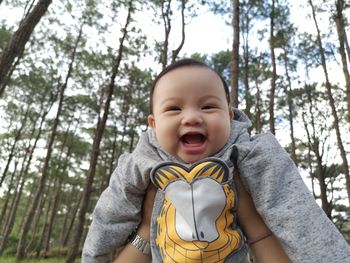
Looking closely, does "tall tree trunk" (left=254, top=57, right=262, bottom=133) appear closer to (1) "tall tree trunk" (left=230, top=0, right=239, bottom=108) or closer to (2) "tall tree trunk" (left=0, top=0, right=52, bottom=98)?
(1) "tall tree trunk" (left=230, top=0, right=239, bottom=108)

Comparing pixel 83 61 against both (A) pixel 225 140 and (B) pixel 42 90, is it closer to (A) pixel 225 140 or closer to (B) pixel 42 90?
(B) pixel 42 90

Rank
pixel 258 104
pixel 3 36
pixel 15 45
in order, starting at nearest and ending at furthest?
pixel 15 45 → pixel 3 36 → pixel 258 104

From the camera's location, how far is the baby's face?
116cm

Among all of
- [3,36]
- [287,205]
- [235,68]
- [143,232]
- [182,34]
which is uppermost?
[3,36]

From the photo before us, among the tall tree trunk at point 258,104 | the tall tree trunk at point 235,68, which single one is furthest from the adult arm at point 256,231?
the tall tree trunk at point 258,104

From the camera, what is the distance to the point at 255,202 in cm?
110

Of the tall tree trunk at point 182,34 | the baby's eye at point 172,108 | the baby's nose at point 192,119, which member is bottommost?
the baby's nose at point 192,119

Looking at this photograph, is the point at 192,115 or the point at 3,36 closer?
the point at 192,115

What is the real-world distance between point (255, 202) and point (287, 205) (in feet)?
0.39

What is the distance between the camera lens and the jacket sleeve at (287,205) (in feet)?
3.11

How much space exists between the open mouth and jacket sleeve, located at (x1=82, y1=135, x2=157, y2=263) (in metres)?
0.17

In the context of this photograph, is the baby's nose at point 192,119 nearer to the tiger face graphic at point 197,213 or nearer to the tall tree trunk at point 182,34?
the tiger face graphic at point 197,213

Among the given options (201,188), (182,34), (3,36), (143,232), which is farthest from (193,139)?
(3,36)

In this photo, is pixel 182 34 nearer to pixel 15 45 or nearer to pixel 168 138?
pixel 15 45
